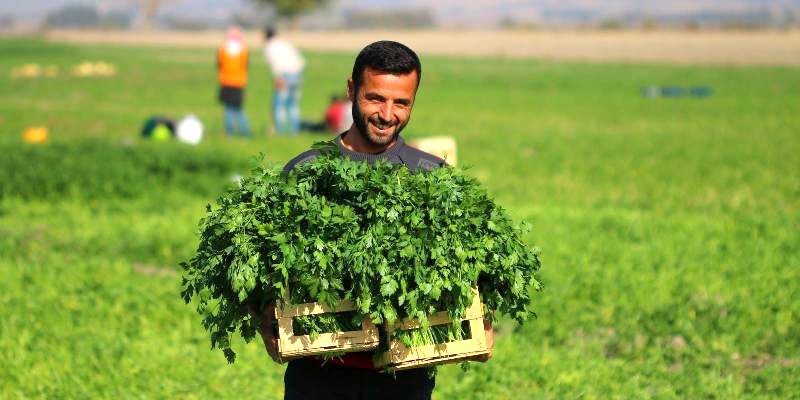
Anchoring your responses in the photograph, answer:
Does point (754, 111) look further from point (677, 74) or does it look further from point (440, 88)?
point (677, 74)

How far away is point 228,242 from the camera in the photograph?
4023 millimetres

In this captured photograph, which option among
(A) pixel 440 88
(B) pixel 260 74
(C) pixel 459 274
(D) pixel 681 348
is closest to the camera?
(C) pixel 459 274

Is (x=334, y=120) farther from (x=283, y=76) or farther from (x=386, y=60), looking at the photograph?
(x=386, y=60)

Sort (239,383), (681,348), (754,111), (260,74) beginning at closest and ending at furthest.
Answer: (239,383), (681,348), (754,111), (260,74)

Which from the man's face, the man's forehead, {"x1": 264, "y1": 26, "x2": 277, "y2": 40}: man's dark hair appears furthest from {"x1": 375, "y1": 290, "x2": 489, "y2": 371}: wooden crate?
{"x1": 264, "y1": 26, "x2": 277, "y2": 40}: man's dark hair

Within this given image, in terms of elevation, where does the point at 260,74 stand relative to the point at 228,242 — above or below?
above

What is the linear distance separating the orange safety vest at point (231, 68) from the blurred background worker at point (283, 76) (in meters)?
0.57

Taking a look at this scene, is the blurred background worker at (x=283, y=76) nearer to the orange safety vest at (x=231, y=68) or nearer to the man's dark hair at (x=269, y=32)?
the man's dark hair at (x=269, y=32)

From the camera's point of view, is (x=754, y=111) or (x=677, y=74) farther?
(x=677, y=74)

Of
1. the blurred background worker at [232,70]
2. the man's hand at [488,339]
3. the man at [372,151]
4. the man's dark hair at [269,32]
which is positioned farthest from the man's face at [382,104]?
the man's dark hair at [269,32]

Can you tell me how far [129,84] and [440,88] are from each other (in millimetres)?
11543

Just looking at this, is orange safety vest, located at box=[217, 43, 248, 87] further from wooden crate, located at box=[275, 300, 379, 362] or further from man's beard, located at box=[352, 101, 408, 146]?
wooden crate, located at box=[275, 300, 379, 362]

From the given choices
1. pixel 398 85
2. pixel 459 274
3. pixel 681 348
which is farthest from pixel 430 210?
pixel 681 348

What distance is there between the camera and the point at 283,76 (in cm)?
2112
